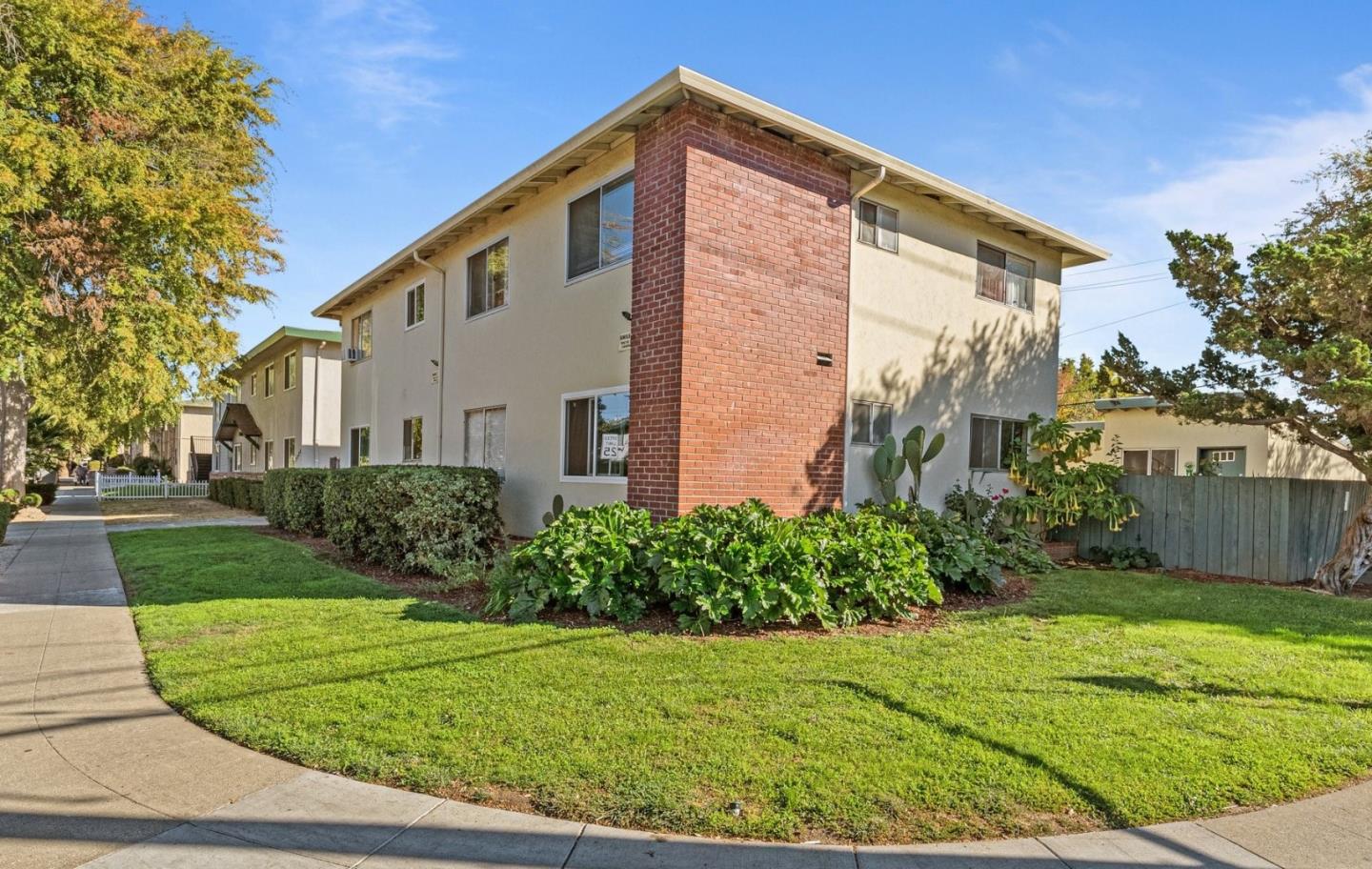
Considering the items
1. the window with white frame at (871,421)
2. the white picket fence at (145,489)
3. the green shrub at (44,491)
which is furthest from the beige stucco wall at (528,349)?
the white picket fence at (145,489)

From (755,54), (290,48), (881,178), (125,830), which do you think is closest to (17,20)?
(290,48)

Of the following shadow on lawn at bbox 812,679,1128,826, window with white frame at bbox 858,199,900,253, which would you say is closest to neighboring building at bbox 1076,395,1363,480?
window with white frame at bbox 858,199,900,253

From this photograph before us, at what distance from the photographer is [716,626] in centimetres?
652

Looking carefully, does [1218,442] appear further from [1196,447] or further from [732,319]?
[732,319]

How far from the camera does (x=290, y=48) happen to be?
1137 centimetres

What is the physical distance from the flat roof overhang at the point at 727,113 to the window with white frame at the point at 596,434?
3066 mm

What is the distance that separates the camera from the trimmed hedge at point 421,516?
9633 millimetres

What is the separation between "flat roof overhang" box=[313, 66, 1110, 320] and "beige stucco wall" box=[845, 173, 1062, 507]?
29 cm

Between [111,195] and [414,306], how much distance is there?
5016 millimetres

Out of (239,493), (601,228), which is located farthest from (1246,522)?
(239,493)

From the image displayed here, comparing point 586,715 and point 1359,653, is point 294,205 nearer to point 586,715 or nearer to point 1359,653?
point 586,715

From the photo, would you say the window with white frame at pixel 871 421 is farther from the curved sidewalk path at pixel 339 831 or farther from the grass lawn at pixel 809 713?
the curved sidewalk path at pixel 339 831

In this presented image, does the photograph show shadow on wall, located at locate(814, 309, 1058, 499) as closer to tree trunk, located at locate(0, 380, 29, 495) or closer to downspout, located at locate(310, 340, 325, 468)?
downspout, located at locate(310, 340, 325, 468)

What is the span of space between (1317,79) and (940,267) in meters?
5.53
